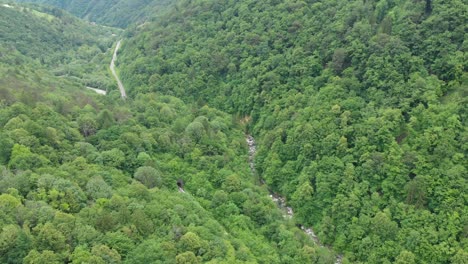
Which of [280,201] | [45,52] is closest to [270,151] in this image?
[280,201]

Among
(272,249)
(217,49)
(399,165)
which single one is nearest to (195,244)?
(272,249)

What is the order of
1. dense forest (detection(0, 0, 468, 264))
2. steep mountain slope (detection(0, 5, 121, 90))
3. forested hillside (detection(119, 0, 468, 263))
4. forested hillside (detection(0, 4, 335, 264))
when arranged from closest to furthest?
forested hillside (detection(0, 4, 335, 264)) < dense forest (detection(0, 0, 468, 264)) < forested hillside (detection(119, 0, 468, 263)) < steep mountain slope (detection(0, 5, 121, 90))

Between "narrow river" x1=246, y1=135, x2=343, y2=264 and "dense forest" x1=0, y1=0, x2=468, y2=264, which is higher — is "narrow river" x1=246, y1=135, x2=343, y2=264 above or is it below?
below

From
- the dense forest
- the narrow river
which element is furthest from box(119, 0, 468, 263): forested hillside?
the narrow river

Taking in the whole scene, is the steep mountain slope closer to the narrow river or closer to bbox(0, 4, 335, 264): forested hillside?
bbox(0, 4, 335, 264): forested hillside

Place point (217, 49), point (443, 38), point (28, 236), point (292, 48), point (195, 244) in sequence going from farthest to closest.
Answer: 1. point (217, 49)
2. point (292, 48)
3. point (443, 38)
4. point (195, 244)
5. point (28, 236)

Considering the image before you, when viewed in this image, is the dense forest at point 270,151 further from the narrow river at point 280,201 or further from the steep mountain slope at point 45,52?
the steep mountain slope at point 45,52

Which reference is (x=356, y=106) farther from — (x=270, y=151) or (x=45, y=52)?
(x=45, y=52)

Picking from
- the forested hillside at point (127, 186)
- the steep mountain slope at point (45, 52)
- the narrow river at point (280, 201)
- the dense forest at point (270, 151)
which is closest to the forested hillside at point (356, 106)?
the dense forest at point (270, 151)

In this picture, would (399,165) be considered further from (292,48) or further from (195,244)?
(292,48)
